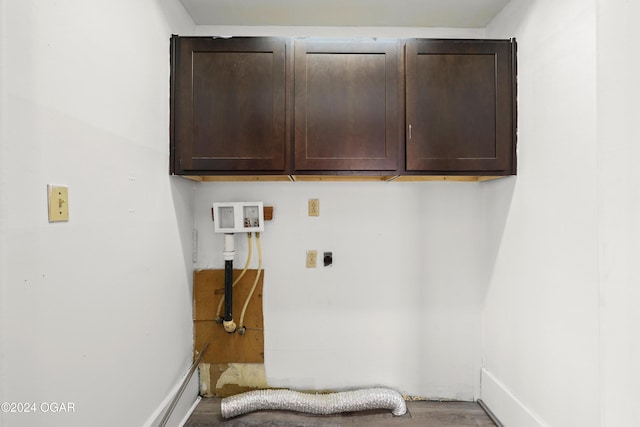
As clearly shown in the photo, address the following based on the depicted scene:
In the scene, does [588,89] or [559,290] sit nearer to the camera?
[588,89]

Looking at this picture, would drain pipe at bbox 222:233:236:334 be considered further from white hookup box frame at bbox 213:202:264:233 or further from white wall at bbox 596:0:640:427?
white wall at bbox 596:0:640:427

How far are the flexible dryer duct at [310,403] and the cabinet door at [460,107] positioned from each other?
1352 mm

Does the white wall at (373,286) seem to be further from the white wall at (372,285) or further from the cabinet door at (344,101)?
the cabinet door at (344,101)

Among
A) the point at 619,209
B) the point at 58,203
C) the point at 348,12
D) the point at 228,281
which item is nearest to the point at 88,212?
the point at 58,203

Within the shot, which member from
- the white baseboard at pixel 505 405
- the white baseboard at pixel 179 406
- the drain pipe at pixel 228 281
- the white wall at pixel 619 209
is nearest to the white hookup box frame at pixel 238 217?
the drain pipe at pixel 228 281

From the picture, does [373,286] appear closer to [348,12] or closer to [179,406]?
[179,406]

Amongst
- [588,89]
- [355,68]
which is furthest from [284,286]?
[588,89]

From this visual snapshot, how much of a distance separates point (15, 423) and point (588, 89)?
2129 mm

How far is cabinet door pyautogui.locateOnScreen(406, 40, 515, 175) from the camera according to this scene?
185 centimetres

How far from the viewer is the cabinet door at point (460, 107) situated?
1854 millimetres

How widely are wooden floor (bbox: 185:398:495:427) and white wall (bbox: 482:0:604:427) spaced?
0.61 feet

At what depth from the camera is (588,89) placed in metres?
1.37

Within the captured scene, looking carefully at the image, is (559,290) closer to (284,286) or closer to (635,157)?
(635,157)

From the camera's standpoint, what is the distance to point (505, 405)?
1934mm
